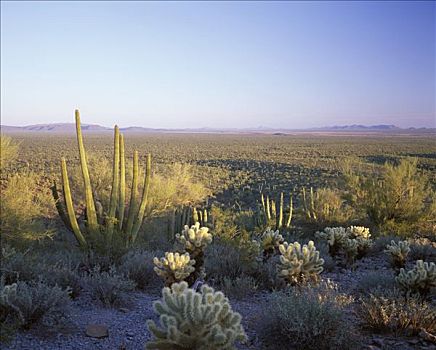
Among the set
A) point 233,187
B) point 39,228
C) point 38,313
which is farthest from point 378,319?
point 233,187

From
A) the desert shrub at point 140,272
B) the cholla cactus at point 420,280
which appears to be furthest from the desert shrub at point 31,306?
the cholla cactus at point 420,280

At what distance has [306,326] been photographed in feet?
15.5

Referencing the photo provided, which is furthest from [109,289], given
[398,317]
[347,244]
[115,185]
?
[347,244]

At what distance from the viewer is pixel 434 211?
13.2m

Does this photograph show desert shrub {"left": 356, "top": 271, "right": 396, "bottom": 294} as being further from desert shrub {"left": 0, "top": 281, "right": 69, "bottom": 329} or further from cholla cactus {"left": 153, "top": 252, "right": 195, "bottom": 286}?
desert shrub {"left": 0, "top": 281, "right": 69, "bottom": 329}

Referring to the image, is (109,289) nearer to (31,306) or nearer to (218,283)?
(31,306)

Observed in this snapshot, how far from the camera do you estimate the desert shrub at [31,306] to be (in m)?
4.92

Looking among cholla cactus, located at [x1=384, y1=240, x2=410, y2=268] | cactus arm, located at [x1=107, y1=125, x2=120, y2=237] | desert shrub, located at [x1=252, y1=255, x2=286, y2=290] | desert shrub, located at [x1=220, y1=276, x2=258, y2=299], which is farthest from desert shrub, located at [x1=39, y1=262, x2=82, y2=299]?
cholla cactus, located at [x1=384, y1=240, x2=410, y2=268]

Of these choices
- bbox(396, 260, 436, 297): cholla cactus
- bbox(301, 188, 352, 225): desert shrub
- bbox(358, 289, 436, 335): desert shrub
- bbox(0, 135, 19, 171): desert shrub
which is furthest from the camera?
bbox(301, 188, 352, 225): desert shrub

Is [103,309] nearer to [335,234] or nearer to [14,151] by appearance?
[335,234]

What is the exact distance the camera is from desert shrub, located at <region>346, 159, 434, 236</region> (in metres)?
13.0

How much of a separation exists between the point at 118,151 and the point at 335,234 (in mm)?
5227

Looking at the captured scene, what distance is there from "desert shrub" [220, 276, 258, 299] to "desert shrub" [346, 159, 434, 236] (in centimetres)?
739

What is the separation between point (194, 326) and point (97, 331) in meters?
1.73
